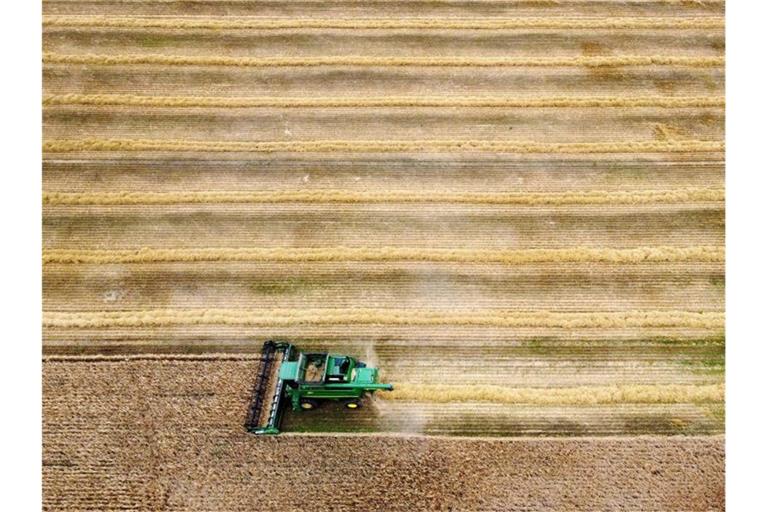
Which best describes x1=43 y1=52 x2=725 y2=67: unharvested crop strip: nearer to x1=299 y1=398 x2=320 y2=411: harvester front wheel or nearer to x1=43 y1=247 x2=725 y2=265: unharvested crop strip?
x1=43 y1=247 x2=725 y2=265: unharvested crop strip

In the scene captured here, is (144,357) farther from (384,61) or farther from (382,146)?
(384,61)

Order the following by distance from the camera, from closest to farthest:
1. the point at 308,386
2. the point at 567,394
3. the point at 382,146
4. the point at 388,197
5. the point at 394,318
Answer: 1. the point at 308,386
2. the point at 567,394
3. the point at 394,318
4. the point at 388,197
5. the point at 382,146

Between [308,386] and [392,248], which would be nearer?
[308,386]

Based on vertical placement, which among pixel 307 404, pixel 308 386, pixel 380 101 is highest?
pixel 380 101

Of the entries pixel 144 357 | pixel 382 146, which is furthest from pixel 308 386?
pixel 382 146

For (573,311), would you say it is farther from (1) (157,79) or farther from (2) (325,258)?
(1) (157,79)

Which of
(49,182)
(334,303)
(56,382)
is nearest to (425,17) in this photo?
(334,303)

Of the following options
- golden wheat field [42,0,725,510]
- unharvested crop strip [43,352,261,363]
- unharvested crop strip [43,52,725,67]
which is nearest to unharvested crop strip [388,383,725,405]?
golden wheat field [42,0,725,510]
